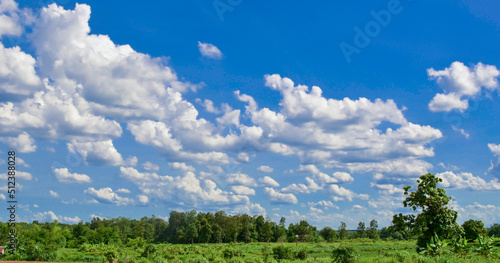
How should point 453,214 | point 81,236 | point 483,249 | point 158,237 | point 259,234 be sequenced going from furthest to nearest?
1. point 158,237
2. point 259,234
3. point 81,236
4. point 453,214
5. point 483,249

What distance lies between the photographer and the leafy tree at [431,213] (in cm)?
2512

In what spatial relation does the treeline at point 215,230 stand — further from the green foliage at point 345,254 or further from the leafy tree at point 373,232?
the green foliage at point 345,254

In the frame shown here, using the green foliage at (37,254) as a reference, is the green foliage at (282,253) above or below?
below

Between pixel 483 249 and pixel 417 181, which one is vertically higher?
pixel 417 181

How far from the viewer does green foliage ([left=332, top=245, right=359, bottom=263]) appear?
23.3 meters

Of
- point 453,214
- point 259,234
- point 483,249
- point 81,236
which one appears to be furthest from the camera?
point 259,234

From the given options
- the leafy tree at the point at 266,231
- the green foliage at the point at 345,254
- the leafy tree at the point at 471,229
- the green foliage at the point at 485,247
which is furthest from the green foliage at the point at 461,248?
the leafy tree at the point at 266,231

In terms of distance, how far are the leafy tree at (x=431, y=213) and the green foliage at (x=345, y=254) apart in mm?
5173

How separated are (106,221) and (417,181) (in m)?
92.5

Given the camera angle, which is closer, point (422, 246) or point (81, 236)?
point (422, 246)

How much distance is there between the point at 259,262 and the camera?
26453 millimetres

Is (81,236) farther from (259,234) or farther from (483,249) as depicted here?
(483,249)

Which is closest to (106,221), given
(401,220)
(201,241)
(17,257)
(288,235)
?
(201,241)

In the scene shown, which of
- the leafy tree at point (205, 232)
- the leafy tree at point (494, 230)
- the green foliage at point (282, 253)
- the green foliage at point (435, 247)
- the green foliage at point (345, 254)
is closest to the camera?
the green foliage at point (435, 247)
